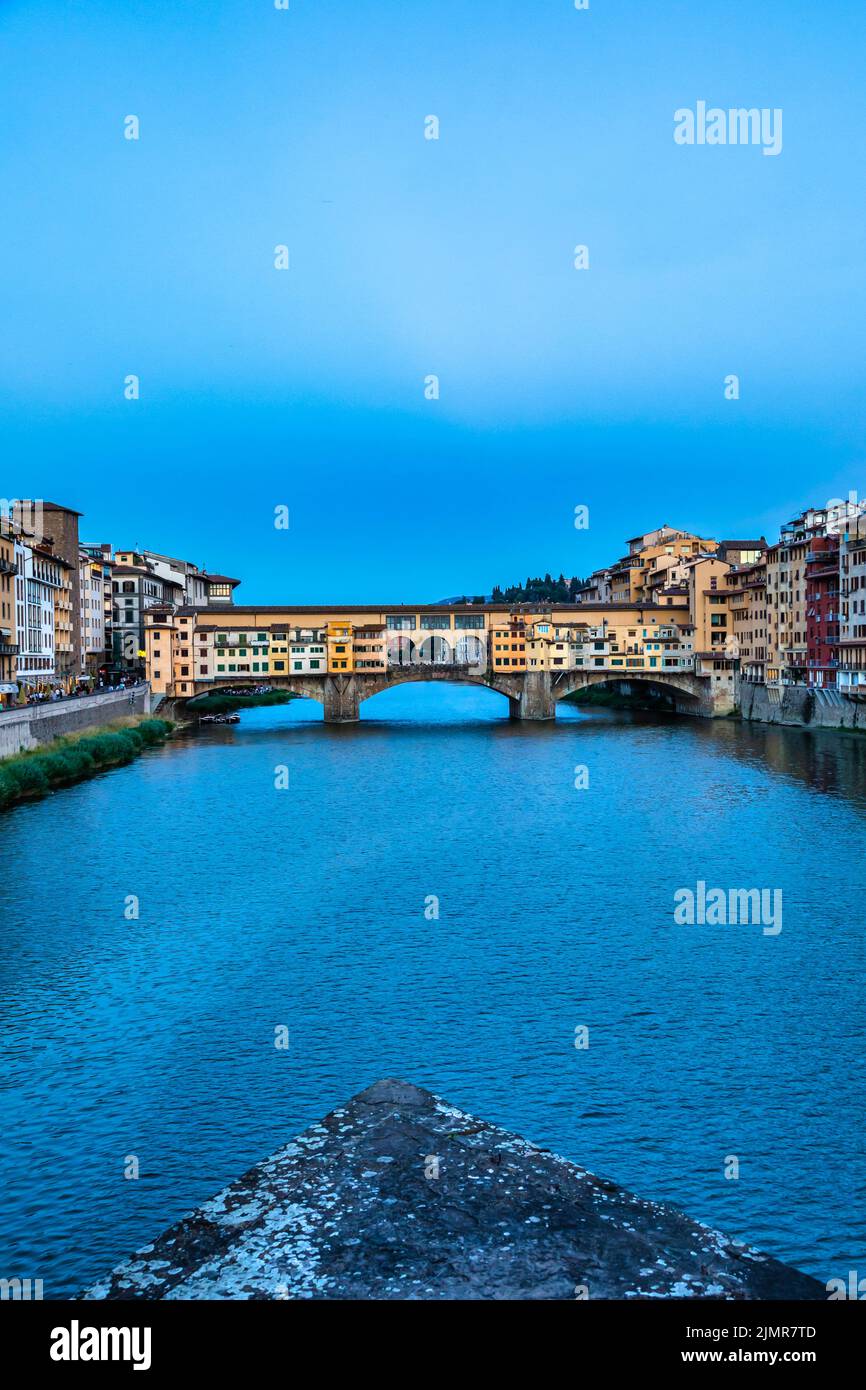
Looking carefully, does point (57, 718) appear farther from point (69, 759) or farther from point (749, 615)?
point (749, 615)

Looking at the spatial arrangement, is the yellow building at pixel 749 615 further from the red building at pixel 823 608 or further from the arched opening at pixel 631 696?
the red building at pixel 823 608

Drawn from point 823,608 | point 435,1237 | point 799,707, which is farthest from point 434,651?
point 435,1237

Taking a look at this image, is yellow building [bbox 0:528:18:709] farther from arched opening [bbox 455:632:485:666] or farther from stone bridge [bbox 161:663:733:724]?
arched opening [bbox 455:632:485:666]

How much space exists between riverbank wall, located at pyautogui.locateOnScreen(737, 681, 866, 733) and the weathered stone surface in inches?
2107

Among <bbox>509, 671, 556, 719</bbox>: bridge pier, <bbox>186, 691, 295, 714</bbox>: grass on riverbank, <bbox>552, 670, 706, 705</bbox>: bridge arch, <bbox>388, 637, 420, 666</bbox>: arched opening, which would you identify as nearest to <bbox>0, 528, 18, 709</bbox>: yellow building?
<bbox>186, 691, 295, 714</bbox>: grass on riverbank

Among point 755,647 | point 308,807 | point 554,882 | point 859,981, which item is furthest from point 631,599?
point 859,981

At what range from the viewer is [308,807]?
39500 millimetres

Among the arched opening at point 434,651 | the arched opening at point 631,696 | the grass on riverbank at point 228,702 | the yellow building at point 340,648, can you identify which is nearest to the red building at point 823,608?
the arched opening at point 631,696

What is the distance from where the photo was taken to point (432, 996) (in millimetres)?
18672

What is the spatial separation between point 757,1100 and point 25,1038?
11.3m

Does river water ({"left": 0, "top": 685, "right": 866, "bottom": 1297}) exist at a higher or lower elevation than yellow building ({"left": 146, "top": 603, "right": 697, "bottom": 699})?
lower

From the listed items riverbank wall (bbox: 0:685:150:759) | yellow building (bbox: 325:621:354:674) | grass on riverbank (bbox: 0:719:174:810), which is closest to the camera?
grass on riverbank (bbox: 0:719:174:810)

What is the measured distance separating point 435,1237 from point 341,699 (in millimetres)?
68669

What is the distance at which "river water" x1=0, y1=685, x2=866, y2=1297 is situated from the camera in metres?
12.6
